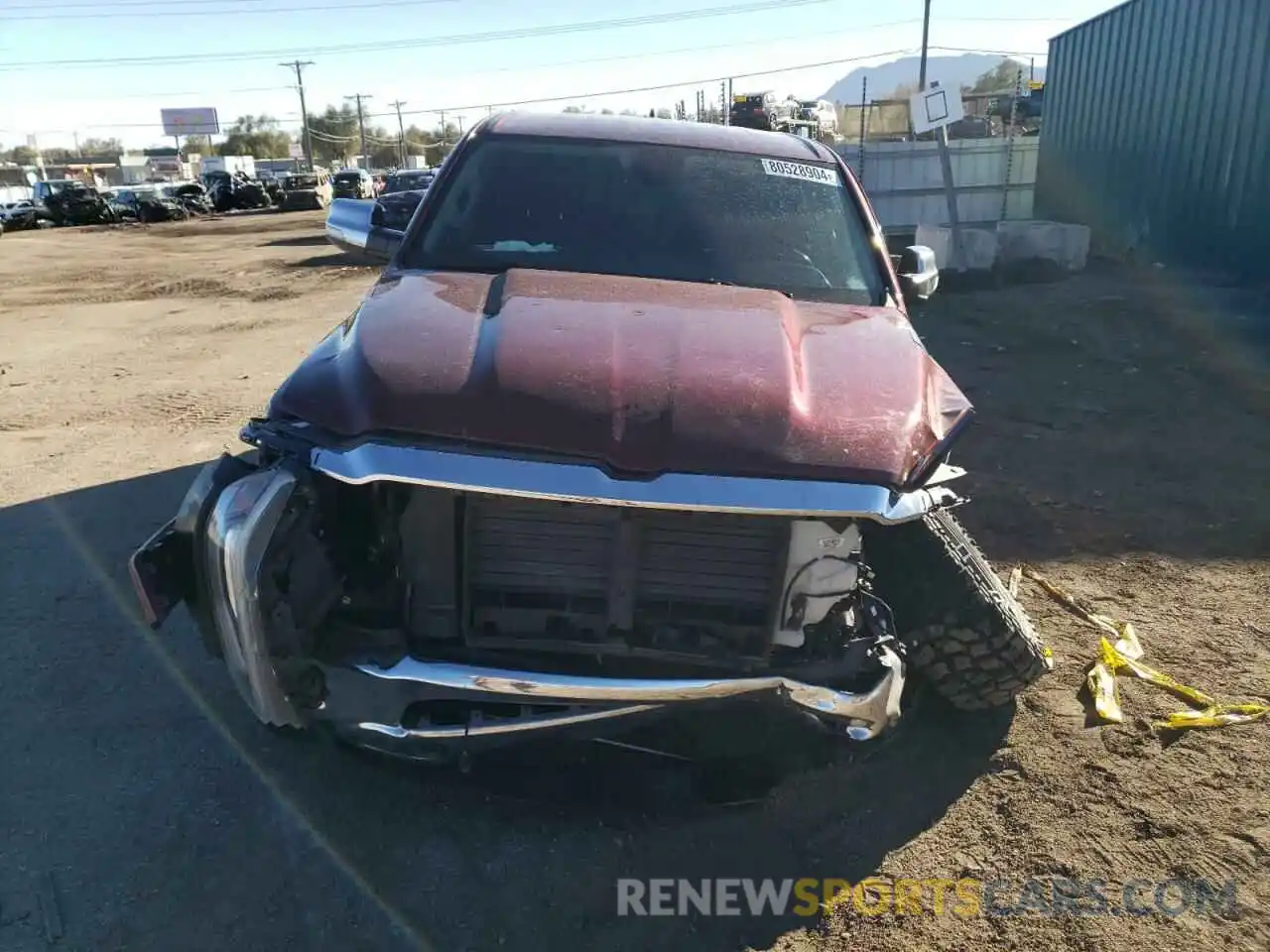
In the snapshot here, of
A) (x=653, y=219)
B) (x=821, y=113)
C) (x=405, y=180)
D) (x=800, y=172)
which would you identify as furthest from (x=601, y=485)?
(x=821, y=113)

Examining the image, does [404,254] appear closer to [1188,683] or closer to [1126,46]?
[1188,683]

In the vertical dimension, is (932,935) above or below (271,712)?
below

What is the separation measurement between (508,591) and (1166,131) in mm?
14116

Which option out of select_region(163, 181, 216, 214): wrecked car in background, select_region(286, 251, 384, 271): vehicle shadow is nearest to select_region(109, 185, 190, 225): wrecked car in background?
select_region(163, 181, 216, 214): wrecked car in background

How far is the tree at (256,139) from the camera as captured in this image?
90125 millimetres

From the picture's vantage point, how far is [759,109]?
2817cm

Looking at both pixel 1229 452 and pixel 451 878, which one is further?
pixel 1229 452

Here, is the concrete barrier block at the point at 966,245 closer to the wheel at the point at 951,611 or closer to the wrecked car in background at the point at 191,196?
the wheel at the point at 951,611

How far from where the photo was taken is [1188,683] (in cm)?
327

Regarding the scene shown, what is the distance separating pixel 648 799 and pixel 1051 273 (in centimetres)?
1179

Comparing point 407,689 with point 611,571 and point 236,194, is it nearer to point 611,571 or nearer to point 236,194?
point 611,571

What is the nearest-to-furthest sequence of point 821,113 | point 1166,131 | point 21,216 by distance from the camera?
1. point 1166,131
2. point 21,216
3. point 821,113

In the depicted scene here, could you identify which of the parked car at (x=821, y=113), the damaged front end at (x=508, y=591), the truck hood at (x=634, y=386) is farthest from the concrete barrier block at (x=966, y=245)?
the parked car at (x=821, y=113)

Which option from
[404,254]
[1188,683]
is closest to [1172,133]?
[1188,683]
